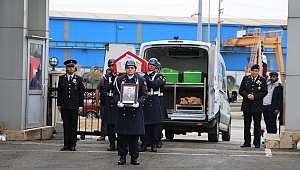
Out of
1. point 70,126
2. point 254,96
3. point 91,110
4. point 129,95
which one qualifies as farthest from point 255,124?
point 91,110

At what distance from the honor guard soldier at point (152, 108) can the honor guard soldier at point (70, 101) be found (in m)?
1.32

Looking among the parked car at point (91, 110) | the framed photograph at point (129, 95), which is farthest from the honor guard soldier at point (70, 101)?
the parked car at point (91, 110)

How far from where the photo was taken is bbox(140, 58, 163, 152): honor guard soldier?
12234 millimetres

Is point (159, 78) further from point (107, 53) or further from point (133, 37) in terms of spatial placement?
point (133, 37)

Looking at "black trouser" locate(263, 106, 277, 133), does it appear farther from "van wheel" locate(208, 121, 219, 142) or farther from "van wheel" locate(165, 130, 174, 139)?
"van wheel" locate(165, 130, 174, 139)

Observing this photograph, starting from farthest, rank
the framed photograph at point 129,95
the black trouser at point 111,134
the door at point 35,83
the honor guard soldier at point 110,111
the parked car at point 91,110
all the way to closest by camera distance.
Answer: the parked car at point 91,110, the door at point 35,83, the black trouser at point 111,134, the honor guard soldier at point 110,111, the framed photograph at point 129,95

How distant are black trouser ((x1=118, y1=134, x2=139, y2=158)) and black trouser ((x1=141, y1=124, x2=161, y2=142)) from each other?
1.81 metres

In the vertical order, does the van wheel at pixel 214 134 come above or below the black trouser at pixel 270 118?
below

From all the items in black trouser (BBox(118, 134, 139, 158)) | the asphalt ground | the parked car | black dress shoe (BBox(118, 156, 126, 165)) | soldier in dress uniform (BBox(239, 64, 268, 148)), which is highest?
soldier in dress uniform (BBox(239, 64, 268, 148))

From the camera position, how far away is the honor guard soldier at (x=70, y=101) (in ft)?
39.8

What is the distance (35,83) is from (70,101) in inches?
104

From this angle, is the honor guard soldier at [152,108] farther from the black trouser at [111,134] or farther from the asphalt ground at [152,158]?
the black trouser at [111,134]

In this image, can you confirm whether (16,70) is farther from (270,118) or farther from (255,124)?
(270,118)

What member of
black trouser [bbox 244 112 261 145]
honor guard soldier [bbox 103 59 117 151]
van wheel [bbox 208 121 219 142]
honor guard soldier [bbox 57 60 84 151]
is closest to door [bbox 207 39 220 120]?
van wheel [bbox 208 121 219 142]
